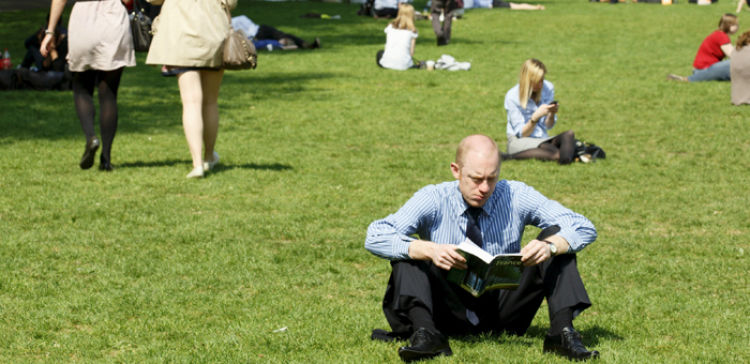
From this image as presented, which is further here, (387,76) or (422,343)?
(387,76)

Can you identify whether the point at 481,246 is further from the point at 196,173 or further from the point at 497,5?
the point at 497,5

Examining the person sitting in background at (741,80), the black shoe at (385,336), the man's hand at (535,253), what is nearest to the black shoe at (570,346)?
the man's hand at (535,253)

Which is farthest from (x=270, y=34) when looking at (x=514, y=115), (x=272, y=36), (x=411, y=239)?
(x=411, y=239)

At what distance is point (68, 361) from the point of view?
16.8ft

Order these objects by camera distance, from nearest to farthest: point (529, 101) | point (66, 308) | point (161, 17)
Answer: point (66, 308)
point (161, 17)
point (529, 101)

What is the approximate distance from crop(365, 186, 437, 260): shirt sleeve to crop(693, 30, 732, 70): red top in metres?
14.9

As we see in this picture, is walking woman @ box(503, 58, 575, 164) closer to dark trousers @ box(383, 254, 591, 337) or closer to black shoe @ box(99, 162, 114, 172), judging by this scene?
black shoe @ box(99, 162, 114, 172)

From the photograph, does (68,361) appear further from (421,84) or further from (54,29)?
(421,84)

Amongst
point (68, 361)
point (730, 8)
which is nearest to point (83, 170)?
point (68, 361)

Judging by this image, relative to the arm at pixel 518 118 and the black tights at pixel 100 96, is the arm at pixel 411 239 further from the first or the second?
the arm at pixel 518 118

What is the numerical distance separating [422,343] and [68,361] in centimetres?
182

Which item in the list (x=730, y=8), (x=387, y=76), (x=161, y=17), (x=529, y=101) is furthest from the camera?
(x=730, y=8)

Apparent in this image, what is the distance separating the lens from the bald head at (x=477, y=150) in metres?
4.89

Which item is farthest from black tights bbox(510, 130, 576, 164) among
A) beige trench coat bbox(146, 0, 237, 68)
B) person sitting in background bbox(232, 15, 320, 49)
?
person sitting in background bbox(232, 15, 320, 49)
